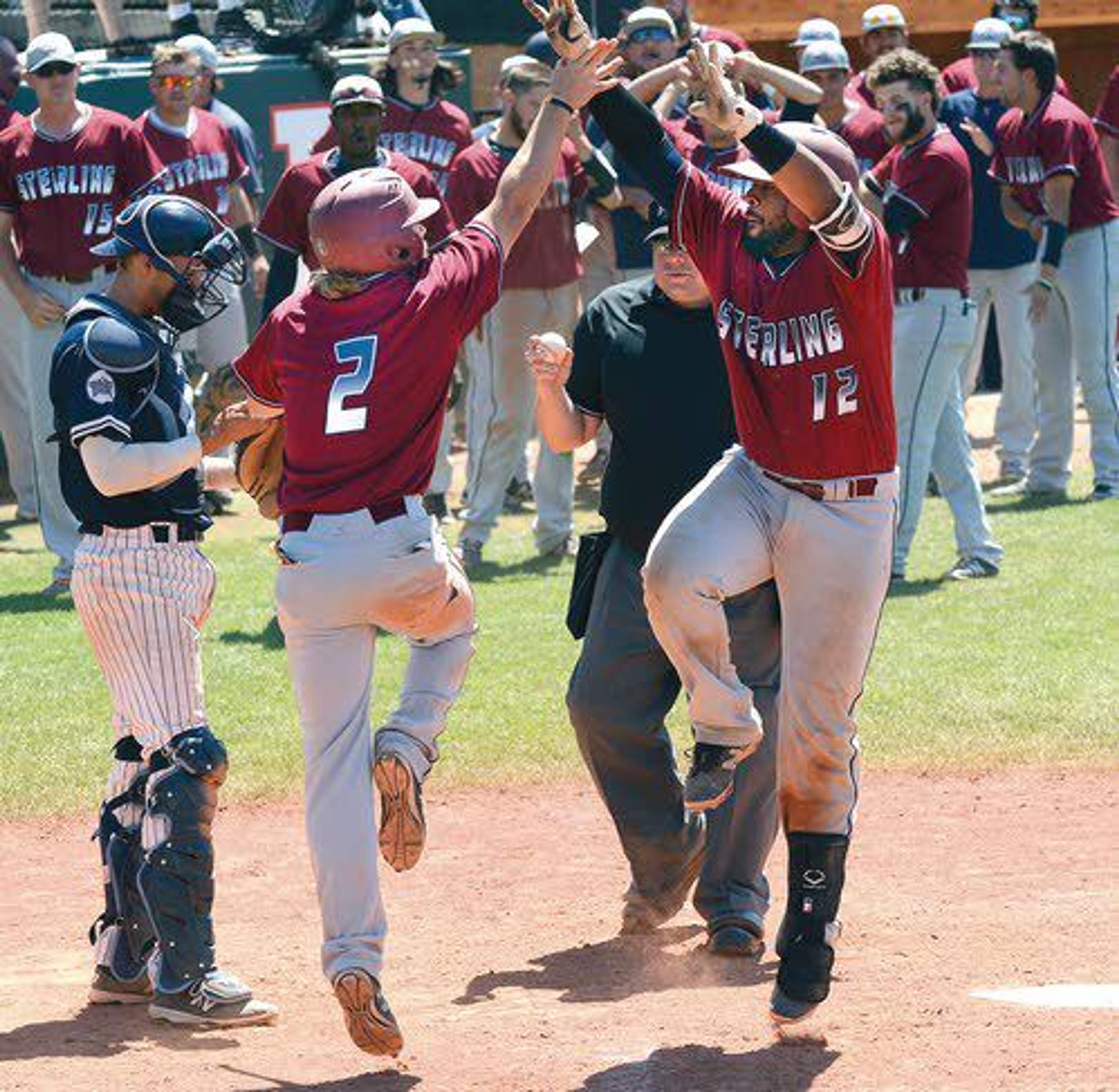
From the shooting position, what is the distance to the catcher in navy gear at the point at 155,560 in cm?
570

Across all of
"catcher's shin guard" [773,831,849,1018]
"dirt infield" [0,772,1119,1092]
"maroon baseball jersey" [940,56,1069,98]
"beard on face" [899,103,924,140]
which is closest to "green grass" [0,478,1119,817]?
"dirt infield" [0,772,1119,1092]

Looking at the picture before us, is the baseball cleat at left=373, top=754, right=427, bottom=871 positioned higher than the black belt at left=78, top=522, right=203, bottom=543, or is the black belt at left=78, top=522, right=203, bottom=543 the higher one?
the black belt at left=78, top=522, right=203, bottom=543

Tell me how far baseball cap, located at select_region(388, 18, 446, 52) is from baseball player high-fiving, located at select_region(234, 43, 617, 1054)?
7.14m

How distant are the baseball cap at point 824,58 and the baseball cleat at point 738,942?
738cm

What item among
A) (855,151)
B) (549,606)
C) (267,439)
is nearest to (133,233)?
(267,439)

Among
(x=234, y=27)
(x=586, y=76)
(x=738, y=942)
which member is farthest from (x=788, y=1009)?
(x=234, y=27)

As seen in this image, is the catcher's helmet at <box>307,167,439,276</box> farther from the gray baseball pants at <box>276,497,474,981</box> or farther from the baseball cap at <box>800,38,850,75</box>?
the baseball cap at <box>800,38,850,75</box>

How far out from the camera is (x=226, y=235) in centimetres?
589

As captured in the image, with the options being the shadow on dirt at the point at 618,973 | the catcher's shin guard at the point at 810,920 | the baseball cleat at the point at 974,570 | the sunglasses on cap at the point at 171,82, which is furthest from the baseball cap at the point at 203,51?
the catcher's shin guard at the point at 810,920

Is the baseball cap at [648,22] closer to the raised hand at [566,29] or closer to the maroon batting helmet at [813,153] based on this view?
the maroon batting helmet at [813,153]

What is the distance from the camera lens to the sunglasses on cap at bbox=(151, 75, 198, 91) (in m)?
12.2

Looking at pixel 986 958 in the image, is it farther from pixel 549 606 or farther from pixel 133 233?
pixel 549 606

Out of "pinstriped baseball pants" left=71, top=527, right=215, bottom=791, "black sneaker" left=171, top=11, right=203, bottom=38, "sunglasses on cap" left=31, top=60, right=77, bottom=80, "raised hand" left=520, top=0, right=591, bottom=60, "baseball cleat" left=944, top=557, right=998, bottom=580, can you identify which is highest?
"raised hand" left=520, top=0, right=591, bottom=60

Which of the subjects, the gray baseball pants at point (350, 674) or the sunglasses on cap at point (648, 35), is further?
the sunglasses on cap at point (648, 35)
